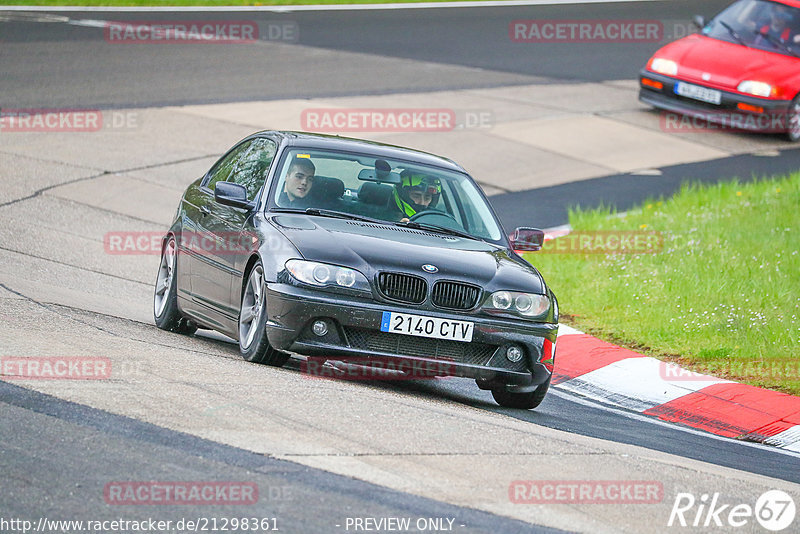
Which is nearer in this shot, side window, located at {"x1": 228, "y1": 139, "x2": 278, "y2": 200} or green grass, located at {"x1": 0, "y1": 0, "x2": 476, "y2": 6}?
side window, located at {"x1": 228, "y1": 139, "x2": 278, "y2": 200}

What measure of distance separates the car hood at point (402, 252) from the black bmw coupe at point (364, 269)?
1 cm

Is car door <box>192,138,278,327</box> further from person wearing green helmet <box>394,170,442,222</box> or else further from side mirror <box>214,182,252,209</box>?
person wearing green helmet <box>394,170,442,222</box>

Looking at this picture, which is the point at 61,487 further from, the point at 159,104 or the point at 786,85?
the point at 786,85

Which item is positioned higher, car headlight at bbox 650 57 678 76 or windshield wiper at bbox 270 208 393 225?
windshield wiper at bbox 270 208 393 225

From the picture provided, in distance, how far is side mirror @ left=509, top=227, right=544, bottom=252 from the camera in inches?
350

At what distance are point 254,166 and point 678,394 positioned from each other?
3.43 m

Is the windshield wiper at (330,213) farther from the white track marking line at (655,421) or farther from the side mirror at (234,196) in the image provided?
the white track marking line at (655,421)

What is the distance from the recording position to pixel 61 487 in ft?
16.9

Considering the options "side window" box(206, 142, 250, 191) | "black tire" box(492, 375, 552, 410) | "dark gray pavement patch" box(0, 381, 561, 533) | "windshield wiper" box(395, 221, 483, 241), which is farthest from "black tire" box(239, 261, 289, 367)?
"dark gray pavement patch" box(0, 381, 561, 533)

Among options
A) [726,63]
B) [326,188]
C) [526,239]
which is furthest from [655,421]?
[726,63]

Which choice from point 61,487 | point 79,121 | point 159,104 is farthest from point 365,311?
point 159,104

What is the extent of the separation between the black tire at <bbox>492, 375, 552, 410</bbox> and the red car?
39.9 ft

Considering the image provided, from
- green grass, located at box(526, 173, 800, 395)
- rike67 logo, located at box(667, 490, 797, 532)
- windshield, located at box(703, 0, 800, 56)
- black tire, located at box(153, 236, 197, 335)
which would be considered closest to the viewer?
rike67 logo, located at box(667, 490, 797, 532)

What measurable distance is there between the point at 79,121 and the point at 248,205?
9672mm
